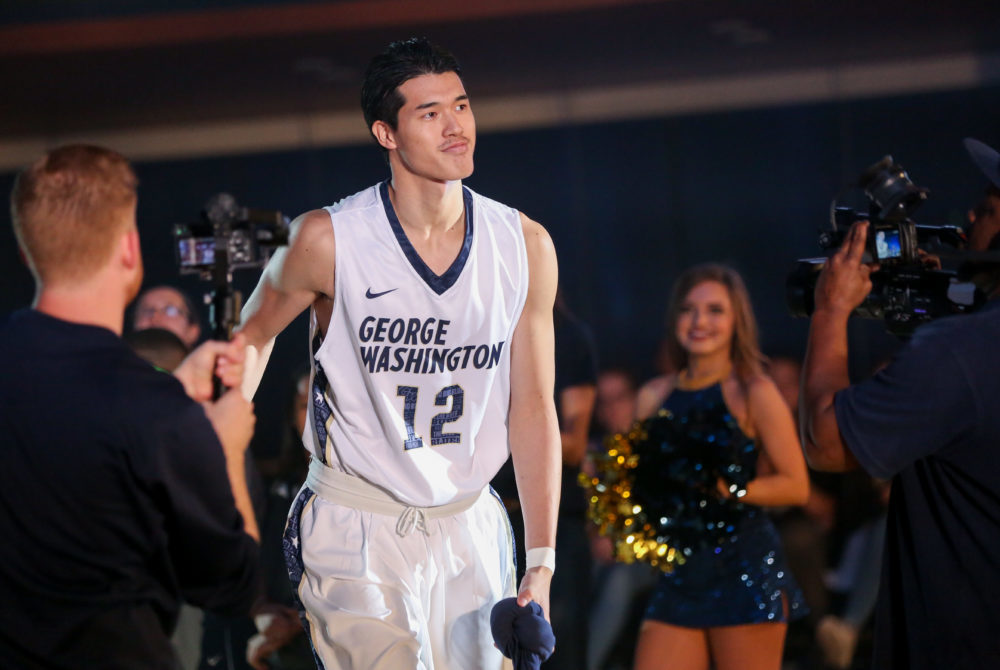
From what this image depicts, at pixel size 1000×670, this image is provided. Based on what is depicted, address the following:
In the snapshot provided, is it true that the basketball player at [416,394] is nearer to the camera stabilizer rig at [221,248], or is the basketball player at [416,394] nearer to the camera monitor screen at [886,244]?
the camera stabilizer rig at [221,248]

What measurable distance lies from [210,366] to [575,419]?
2.91 m

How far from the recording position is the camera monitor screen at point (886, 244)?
260cm

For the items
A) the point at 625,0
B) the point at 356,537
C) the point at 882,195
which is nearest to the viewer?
the point at 882,195

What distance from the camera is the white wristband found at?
2908 millimetres

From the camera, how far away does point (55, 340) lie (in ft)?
6.32

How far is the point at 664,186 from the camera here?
6.93 m

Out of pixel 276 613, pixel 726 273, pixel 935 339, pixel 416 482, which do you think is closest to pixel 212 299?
pixel 416 482

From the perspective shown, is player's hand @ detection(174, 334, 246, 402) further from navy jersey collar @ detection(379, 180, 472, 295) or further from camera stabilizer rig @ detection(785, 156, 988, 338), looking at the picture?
camera stabilizer rig @ detection(785, 156, 988, 338)

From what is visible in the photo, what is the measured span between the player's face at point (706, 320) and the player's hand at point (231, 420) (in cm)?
256

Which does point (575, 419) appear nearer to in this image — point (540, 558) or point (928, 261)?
point (540, 558)

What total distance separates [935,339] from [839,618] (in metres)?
3.36

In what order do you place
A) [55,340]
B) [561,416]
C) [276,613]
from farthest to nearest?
1. [561,416]
2. [276,613]
3. [55,340]

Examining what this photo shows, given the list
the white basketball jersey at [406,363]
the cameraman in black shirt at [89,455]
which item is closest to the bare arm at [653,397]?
the white basketball jersey at [406,363]

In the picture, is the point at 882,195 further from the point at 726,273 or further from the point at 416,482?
the point at 726,273
